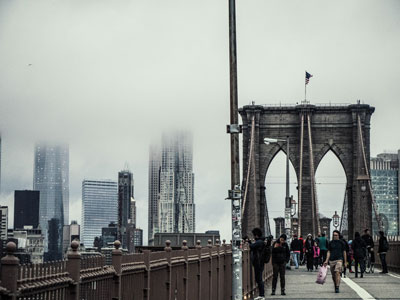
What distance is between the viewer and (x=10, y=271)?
727 cm

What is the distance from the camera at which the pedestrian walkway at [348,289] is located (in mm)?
25000

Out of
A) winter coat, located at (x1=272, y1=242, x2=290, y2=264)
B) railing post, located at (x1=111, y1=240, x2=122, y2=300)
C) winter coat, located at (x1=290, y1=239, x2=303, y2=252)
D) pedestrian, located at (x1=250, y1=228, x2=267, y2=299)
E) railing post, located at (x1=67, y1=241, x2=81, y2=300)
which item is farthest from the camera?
winter coat, located at (x1=290, y1=239, x2=303, y2=252)

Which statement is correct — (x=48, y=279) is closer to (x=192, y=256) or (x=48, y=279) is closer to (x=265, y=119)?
(x=192, y=256)

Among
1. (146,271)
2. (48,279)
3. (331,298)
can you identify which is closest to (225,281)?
(331,298)

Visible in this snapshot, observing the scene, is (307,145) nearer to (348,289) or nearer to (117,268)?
(348,289)

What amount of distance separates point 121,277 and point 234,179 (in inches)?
341

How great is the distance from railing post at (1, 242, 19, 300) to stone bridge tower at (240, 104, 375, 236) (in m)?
110

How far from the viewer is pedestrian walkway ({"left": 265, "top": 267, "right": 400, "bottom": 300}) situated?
984 inches

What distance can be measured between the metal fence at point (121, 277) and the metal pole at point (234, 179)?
19.2 inches

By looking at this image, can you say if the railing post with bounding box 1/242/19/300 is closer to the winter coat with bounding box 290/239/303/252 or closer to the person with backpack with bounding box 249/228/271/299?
the person with backpack with bounding box 249/228/271/299

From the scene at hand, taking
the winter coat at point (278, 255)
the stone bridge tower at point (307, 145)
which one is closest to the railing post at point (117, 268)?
the winter coat at point (278, 255)

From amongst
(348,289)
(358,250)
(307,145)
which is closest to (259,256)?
(348,289)

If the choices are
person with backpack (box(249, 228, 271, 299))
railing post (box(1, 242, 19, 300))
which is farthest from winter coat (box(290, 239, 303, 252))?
railing post (box(1, 242, 19, 300))

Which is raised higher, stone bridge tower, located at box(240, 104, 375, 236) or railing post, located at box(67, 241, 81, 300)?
stone bridge tower, located at box(240, 104, 375, 236)
